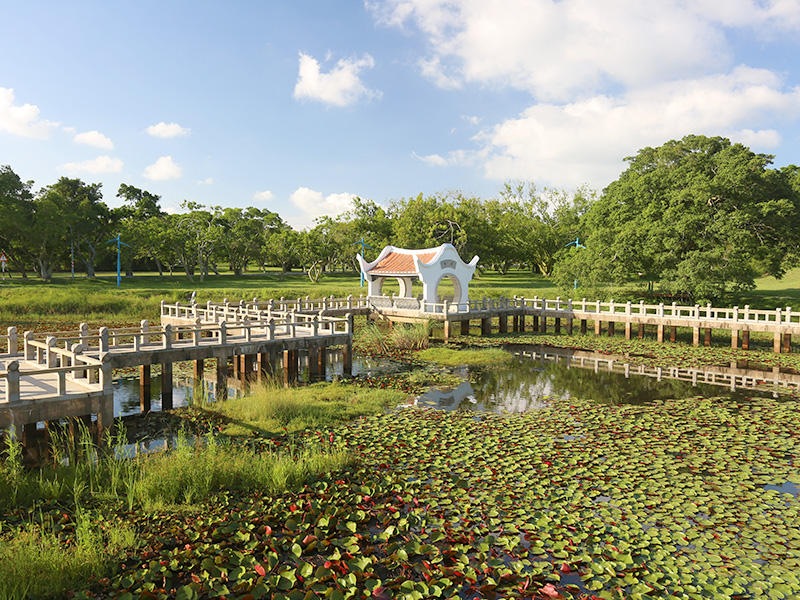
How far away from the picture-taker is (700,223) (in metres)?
30.8

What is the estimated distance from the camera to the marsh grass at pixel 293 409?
12734 mm

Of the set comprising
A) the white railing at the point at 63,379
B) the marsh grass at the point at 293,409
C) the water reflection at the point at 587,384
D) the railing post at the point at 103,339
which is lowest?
the water reflection at the point at 587,384

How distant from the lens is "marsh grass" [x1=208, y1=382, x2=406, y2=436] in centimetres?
1273

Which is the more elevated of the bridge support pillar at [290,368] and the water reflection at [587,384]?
the bridge support pillar at [290,368]

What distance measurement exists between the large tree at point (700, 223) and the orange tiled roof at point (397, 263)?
10.7 metres

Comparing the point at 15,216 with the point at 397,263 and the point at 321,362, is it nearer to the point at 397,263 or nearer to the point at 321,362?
the point at 397,263

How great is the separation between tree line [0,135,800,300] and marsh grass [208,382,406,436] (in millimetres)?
22240

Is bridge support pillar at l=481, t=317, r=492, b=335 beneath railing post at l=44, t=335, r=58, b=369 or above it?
beneath

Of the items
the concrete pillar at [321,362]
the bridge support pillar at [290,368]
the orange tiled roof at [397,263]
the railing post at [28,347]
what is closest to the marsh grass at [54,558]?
the railing post at [28,347]

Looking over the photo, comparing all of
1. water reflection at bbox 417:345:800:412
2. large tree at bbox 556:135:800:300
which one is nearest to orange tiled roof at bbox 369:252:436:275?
water reflection at bbox 417:345:800:412

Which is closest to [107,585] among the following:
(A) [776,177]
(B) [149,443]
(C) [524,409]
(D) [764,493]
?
(B) [149,443]

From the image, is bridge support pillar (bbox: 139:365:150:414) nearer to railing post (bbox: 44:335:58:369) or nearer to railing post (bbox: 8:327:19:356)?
railing post (bbox: 44:335:58:369)

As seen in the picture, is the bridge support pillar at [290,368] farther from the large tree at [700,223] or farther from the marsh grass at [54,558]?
the large tree at [700,223]

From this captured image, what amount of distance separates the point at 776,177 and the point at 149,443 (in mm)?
34338
